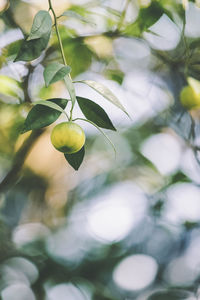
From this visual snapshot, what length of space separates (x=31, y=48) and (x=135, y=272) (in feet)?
6.68

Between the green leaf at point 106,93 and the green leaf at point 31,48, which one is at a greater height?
the green leaf at point 31,48

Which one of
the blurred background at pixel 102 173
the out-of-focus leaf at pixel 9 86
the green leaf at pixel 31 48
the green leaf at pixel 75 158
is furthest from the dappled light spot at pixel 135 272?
the green leaf at pixel 31 48

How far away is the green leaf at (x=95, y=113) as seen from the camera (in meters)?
0.54

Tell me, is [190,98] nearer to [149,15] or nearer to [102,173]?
[149,15]

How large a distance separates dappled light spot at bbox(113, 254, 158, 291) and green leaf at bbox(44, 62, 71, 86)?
1.98m

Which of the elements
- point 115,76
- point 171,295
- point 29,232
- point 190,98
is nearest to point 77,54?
point 115,76

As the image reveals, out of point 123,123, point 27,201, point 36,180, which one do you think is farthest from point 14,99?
point 27,201

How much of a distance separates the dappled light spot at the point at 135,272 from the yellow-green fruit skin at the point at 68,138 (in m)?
1.89

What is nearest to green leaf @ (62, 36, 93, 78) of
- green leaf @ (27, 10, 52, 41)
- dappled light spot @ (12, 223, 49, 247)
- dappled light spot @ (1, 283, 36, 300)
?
green leaf @ (27, 10, 52, 41)

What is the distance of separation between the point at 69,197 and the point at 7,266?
510mm

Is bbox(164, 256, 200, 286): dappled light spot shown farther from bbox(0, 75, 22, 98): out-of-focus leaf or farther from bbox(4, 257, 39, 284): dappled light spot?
bbox(0, 75, 22, 98): out-of-focus leaf

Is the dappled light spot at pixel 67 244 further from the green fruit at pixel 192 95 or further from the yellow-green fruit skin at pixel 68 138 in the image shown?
the yellow-green fruit skin at pixel 68 138

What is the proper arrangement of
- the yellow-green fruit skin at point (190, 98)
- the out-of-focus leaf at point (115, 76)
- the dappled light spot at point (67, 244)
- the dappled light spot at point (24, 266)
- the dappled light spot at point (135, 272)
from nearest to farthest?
the yellow-green fruit skin at point (190, 98) < the out-of-focus leaf at point (115, 76) < the dappled light spot at point (24, 266) < the dappled light spot at point (67, 244) < the dappled light spot at point (135, 272)

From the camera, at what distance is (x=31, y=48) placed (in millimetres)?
554
